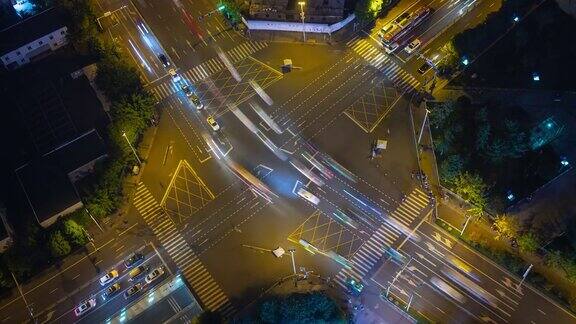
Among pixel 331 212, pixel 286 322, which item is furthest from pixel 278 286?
pixel 331 212

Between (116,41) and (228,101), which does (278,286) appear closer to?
(228,101)

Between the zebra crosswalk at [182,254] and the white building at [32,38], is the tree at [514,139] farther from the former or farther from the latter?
the white building at [32,38]

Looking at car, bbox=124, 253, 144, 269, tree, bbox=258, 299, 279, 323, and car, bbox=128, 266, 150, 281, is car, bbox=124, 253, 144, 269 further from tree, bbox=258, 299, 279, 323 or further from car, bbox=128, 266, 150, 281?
tree, bbox=258, 299, 279, 323

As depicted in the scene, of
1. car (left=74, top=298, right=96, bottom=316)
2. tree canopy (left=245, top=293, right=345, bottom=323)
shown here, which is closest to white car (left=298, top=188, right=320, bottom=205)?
tree canopy (left=245, top=293, right=345, bottom=323)

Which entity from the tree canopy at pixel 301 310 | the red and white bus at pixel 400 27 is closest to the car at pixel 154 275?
the tree canopy at pixel 301 310

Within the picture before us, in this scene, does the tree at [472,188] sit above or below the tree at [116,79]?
below

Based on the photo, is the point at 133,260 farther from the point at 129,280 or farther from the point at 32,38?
the point at 32,38

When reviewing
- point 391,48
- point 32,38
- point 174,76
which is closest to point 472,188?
point 391,48
